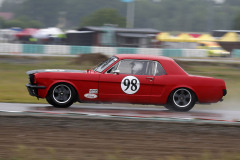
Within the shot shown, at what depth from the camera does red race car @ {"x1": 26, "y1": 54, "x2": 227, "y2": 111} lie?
8.80 m

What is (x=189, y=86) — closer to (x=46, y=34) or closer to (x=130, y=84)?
(x=130, y=84)

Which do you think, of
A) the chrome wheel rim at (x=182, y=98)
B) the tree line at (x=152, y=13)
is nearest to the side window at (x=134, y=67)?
the chrome wheel rim at (x=182, y=98)

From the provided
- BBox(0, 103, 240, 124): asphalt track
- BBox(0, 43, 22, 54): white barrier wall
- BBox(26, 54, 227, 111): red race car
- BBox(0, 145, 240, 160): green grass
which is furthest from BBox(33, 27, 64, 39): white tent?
BBox(0, 145, 240, 160): green grass

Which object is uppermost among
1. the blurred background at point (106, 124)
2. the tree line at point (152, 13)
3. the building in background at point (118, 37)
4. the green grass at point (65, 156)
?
the tree line at point (152, 13)

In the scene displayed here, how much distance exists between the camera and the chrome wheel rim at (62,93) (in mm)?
8812

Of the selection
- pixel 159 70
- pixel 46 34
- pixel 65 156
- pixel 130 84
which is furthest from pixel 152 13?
pixel 65 156

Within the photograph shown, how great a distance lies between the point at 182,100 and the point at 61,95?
9.14 feet

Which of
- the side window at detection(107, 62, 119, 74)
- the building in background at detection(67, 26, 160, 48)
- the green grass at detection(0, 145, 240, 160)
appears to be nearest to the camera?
the green grass at detection(0, 145, 240, 160)

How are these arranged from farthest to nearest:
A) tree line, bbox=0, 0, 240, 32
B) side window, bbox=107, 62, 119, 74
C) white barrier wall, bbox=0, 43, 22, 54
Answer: tree line, bbox=0, 0, 240, 32 < white barrier wall, bbox=0, 43, 22, 54 < side window, bbox=107, 62, 119, 74

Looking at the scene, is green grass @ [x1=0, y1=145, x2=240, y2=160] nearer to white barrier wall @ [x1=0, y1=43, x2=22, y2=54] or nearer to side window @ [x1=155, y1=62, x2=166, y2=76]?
Answer: side window @ [x1=155, y1=62, x2=166, y2=76]

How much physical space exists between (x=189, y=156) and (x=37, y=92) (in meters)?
4.05

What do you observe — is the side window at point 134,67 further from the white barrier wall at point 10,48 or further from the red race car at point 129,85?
the white barrier wall at point 10,48

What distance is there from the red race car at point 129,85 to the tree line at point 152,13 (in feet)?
310

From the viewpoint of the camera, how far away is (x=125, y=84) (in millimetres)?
8859
